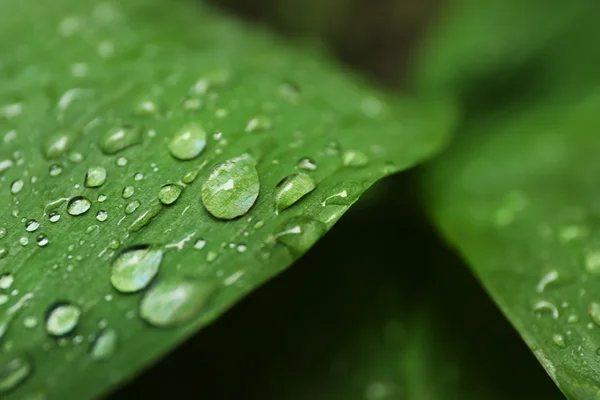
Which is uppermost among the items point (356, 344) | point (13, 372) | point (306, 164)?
point (306, 164)

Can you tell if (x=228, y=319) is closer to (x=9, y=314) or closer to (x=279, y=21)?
(x=9, y=314)

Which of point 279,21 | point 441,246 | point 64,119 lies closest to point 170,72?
point 64,119

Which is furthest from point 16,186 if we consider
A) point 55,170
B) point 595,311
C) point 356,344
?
point 595,311

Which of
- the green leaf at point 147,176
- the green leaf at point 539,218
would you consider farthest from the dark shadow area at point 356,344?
the green leaf at point 147,176

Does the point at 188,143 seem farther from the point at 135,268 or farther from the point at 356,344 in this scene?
the point at 356,344

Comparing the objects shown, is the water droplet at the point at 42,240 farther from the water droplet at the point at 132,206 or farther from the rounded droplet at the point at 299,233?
the rounded droplet at the point at 299,233

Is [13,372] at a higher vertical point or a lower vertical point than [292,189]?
lower
